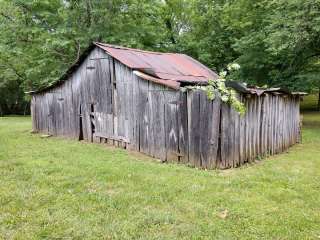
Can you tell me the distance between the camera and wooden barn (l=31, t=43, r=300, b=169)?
26.2 feet

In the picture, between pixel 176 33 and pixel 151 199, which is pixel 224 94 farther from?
pixel 176 33

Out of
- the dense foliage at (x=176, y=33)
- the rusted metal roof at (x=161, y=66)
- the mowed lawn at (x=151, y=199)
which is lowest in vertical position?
the mowed lawn at (x=151, y=199)

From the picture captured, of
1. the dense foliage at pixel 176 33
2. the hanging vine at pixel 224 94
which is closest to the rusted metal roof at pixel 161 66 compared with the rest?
the hanging vine at pixel 224 94

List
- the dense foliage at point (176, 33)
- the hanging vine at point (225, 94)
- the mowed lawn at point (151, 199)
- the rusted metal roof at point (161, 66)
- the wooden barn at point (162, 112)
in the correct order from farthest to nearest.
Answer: the dense foliage at point (176, 33) < the rusted metal roof at point (161, 66) < the wooden barn at point (162, 112) < the hanging vine at point (225, 94) < the mowed lawn at point (151, 199)

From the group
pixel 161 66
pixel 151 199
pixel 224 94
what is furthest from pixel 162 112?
pixel 151 199

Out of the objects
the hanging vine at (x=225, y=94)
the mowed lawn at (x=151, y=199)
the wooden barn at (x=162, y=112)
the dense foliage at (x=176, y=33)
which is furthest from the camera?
the dense foliage at (x=176, y=33)

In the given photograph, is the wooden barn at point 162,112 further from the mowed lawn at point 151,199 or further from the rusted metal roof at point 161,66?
the mowed lawn at point 151,199

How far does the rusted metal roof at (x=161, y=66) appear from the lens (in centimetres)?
973

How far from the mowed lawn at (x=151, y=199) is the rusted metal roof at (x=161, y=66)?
2558 mm

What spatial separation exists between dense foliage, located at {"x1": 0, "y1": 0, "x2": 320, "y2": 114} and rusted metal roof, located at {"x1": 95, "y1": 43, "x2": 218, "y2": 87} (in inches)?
170

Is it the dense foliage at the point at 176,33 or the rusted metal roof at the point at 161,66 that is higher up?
the dense foliage at the point at 176,33

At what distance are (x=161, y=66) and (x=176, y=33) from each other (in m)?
17.7

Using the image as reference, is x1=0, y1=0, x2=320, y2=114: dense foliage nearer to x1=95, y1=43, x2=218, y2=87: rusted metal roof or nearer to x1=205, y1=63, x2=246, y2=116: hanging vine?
x1=95, y1=43, x2=218, y2=87: rusted metal roof

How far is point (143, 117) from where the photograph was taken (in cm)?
975
